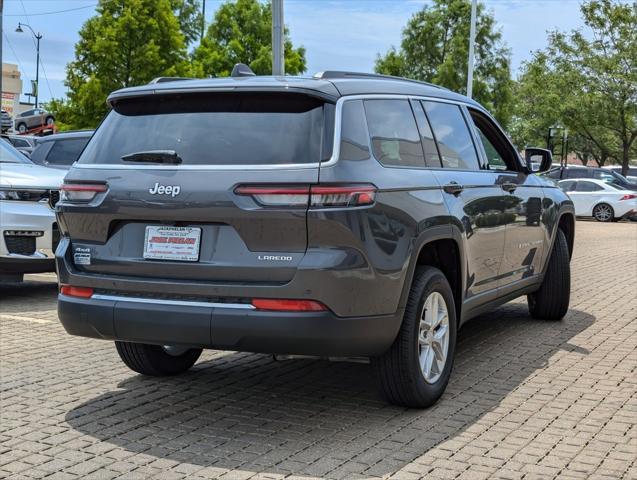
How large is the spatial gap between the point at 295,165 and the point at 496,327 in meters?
4.05

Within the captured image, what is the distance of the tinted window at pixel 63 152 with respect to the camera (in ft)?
39.4

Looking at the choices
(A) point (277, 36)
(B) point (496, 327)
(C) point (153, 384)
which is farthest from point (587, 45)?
(C) point (153, 384)

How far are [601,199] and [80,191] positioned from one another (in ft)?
91.5

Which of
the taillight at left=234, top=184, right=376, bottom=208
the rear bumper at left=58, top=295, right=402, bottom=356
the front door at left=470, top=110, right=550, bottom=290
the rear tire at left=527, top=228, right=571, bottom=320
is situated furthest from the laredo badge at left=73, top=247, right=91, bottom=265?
the rear tire at left=527, top=228, right=571, bottom=320

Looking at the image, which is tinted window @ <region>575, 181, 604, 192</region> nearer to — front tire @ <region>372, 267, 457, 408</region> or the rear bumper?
front tire @ <region>372, 267, 457, 408</region>

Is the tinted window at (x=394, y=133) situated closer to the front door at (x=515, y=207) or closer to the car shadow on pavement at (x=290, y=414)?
the front door at (x=515, y=207)

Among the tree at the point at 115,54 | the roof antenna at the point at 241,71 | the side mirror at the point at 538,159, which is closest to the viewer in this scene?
the roof antenna at the point at 241,71

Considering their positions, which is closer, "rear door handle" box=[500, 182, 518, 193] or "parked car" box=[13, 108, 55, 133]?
"rear door handle" box=[500, 182, 518, 193]

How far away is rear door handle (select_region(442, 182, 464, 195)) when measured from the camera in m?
5.71

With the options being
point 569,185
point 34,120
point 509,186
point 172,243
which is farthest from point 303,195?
point 34,120

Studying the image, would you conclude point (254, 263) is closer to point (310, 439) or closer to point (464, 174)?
point (310, 439)

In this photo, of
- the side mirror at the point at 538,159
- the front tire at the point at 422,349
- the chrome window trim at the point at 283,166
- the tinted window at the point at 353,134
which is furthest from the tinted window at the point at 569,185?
the tinted window at the point at 353,134

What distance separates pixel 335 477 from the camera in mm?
4285

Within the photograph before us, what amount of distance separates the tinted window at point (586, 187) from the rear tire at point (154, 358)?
26857 millimetres
